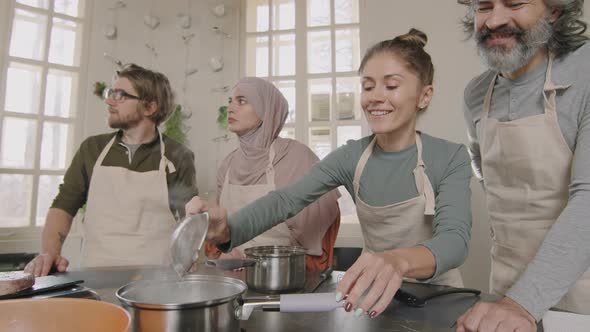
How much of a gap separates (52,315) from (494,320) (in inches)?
25.4

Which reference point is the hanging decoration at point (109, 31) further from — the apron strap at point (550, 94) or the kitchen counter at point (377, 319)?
the apron strap at point (550, 94)

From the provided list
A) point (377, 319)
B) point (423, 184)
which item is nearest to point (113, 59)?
point (423, 184)

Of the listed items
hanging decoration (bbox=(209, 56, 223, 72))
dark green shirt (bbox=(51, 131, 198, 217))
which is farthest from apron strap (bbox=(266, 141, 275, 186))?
hanging decoration (bbox=(209, 56, 223, 72))

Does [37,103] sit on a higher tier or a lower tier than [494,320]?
higher

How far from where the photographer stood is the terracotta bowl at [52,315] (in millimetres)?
447

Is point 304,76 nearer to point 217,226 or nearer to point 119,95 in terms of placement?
point 119,95

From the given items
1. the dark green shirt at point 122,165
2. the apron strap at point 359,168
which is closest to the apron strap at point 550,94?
the apron strap at point 359,168

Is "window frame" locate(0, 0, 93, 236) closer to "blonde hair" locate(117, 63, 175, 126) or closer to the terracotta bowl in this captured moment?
"blonde hair" locate(117, 63, 175, 126)

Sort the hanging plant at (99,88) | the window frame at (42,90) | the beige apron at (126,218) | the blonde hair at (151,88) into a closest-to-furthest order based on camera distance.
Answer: the beige apron at (126,218) < the blonde hair at (151,88) < the window frame at (42,90) < the hanging plant at (99,88)

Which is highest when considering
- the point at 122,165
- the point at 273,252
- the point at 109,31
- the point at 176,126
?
the point at 109,31

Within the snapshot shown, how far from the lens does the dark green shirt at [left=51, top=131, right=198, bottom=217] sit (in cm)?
175

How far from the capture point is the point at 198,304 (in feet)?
1.67

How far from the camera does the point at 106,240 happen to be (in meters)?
1.67

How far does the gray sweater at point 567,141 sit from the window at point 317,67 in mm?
1872
